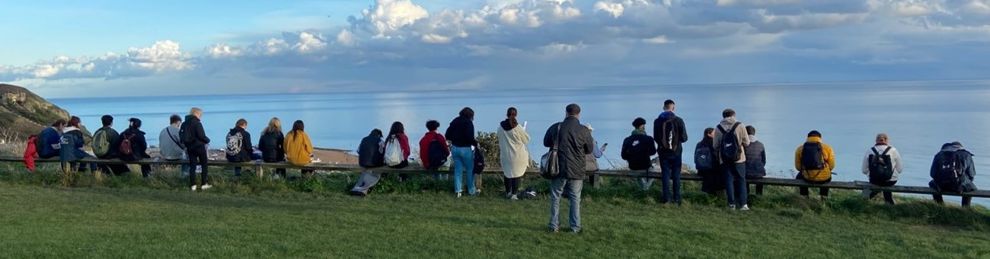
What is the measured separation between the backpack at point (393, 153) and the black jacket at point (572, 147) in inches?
191

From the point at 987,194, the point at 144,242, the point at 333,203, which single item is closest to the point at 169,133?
the point at 333,203

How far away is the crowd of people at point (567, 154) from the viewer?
37.7 ft

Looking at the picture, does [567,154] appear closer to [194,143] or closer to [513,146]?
[513,146]

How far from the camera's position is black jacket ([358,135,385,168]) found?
13680mm

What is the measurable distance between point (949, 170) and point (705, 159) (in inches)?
117

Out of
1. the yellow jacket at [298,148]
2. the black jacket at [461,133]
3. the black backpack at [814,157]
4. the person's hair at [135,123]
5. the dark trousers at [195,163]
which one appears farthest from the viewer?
the person's hair at [135,123]

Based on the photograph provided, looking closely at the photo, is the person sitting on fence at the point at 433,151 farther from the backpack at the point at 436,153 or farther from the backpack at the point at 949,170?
the backpack at the point at 949,170

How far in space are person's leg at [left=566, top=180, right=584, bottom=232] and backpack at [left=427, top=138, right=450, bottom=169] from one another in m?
4.33

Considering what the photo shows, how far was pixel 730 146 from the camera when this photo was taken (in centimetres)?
1172

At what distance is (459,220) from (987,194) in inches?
261

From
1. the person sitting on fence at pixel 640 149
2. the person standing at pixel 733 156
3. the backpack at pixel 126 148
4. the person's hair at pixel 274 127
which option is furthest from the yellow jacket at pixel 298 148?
the person standing at pixel 733 156

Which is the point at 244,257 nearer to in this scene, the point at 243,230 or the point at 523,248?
the point at 243,230

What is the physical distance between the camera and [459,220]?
406 inches

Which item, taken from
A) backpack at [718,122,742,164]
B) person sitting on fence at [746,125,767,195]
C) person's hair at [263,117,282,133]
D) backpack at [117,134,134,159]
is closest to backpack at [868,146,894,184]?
person sitting on fence at [746,125,767,195]
